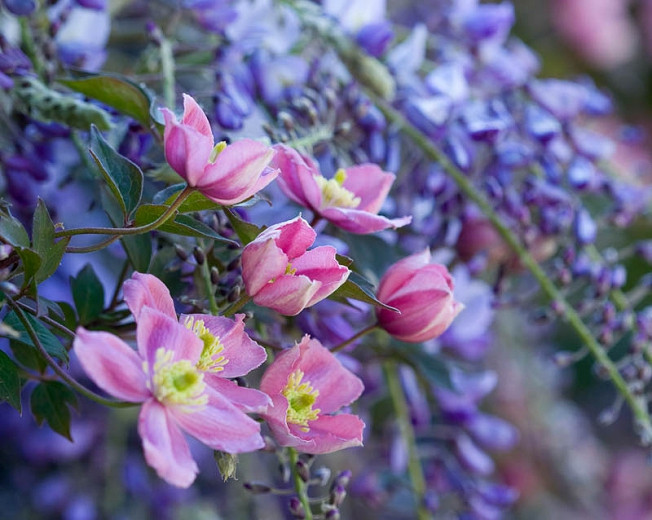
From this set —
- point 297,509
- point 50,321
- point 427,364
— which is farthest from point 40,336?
point 427,364

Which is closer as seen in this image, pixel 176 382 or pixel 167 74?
pixel 176 382

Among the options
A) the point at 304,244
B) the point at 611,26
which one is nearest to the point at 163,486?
the point at 304,244

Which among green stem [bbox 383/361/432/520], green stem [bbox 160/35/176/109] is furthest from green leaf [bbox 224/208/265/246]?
green stem [bbox 383/361/432/520]

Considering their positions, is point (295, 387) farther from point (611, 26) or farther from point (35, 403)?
point (611, 26)

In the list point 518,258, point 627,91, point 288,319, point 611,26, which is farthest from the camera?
point 627,91

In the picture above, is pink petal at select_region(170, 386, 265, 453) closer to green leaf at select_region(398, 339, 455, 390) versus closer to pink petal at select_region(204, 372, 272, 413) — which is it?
pink petal at select_region(204, 372, 272, 413)

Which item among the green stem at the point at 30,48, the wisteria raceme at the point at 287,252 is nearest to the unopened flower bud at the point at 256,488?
the wisteria raceme at the point at 287,252

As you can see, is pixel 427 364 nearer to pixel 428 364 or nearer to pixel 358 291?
pixel 428 364
